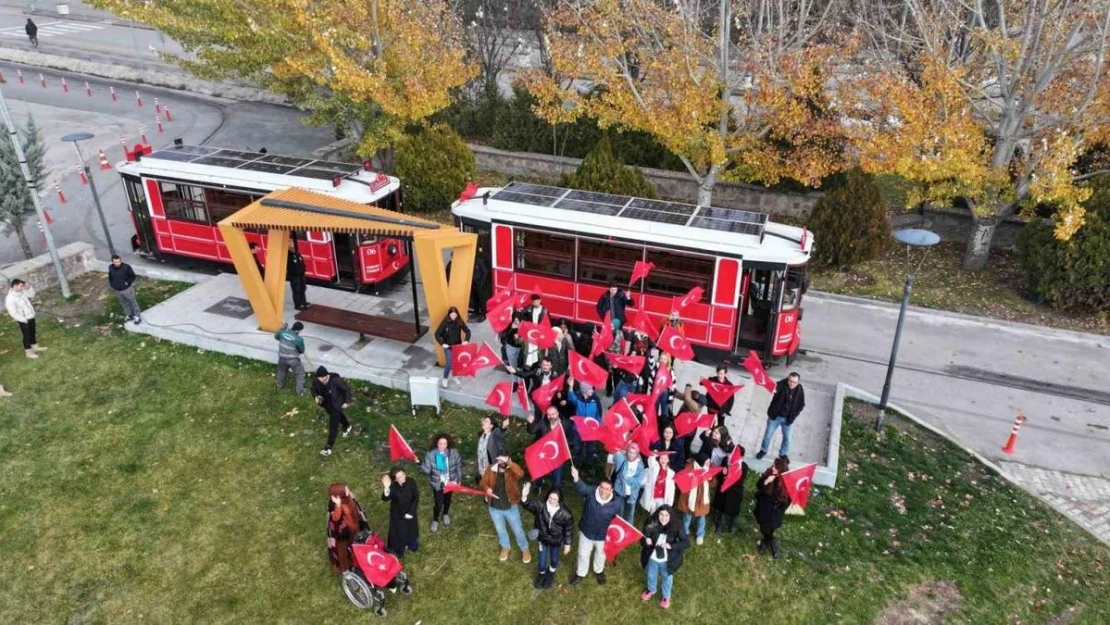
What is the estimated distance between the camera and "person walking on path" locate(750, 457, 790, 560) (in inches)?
364

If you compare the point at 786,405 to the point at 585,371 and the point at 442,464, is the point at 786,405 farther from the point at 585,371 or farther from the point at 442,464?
the point at 442,464

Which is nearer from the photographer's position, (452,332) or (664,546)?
(664,546)

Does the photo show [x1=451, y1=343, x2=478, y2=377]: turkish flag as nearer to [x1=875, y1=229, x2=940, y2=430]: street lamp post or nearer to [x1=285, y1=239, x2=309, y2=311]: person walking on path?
[x1=285, y1=239, x2=309, y2=311]: person walking on path

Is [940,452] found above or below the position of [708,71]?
below

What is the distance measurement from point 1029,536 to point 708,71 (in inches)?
469

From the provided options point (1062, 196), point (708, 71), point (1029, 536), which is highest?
point (708, 71)

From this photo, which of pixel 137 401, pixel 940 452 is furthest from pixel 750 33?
pixel 137 401

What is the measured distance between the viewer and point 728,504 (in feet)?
32.3

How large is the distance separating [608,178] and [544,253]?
576 centimetres

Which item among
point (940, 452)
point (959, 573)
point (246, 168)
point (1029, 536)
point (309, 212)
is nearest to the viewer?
point (959, 573)

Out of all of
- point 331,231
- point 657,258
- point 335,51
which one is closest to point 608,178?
point 657,258

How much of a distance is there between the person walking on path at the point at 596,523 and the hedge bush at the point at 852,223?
1197 centimetres

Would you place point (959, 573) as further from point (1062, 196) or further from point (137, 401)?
point (137, 401)

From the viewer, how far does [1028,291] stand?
18.0 metres
